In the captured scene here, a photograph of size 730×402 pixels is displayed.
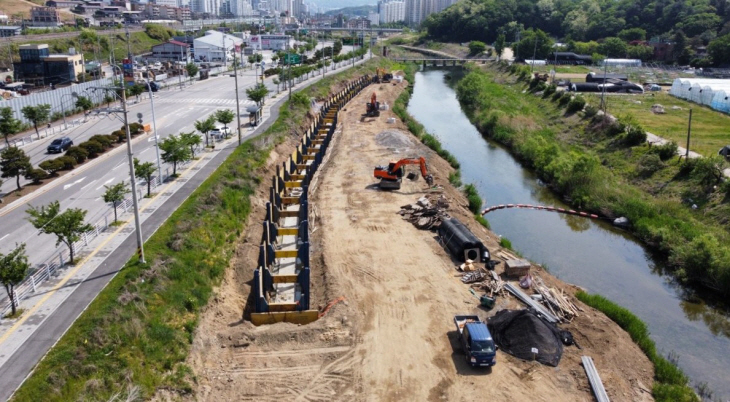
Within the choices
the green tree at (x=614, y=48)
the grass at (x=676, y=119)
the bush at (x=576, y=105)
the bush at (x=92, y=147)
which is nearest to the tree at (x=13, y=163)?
the bush at (x=92, y=147)

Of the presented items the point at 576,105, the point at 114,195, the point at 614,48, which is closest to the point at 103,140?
the point at 114,195

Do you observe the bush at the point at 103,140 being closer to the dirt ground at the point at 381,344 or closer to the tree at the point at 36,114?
the tree at the point at 36,114

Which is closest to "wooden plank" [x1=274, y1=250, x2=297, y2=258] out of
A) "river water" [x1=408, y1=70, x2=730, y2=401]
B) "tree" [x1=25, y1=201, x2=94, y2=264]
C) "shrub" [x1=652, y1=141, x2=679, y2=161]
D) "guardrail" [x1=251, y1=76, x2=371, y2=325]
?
"guardrail" [x1=251, y1=76, x2=371, y2=325]

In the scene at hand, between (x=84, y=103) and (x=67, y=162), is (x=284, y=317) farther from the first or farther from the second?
(x=84, y=103)

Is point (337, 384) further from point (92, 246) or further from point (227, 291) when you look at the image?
point (92, 246)

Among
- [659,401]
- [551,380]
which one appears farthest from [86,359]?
[659,401]
